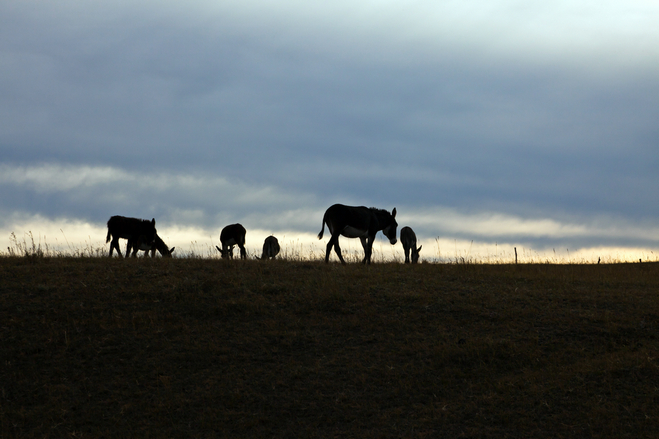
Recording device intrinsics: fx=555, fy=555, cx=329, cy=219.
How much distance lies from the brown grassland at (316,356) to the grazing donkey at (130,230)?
917cm

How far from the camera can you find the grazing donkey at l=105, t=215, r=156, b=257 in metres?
25.8

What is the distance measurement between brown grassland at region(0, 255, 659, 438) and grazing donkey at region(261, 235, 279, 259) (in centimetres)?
1172

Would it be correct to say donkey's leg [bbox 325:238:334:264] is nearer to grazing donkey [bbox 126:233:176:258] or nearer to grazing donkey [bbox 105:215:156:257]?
grazing donkey [bbox 126:233:176:258]

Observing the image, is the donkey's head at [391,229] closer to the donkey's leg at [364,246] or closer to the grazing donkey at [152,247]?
the donkey's leg at [364,246]

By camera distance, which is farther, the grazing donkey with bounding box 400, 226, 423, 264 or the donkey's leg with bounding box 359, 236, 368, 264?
the grazing donkey with bounding box 400, 226, 423, 264

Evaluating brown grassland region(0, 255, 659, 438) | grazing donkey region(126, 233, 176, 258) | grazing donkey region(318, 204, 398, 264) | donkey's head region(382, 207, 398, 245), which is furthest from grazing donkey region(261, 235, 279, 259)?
brown grassland region(0, 255, 659, 438)

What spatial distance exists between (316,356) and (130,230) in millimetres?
17926

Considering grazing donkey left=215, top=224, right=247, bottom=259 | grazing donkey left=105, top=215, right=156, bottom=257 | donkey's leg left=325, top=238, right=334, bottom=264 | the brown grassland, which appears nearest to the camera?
the brown grassland

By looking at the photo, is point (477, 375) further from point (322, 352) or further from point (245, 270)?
point (245, 270)

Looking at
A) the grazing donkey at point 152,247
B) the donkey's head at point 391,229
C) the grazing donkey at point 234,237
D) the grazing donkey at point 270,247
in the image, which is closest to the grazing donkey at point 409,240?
the donkey's head at point 391,229

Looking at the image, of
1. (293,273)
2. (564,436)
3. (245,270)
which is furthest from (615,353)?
(245,270)

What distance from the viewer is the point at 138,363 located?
10602mm

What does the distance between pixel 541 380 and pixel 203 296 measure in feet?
27.1

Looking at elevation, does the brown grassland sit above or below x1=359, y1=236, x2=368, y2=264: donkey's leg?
below
